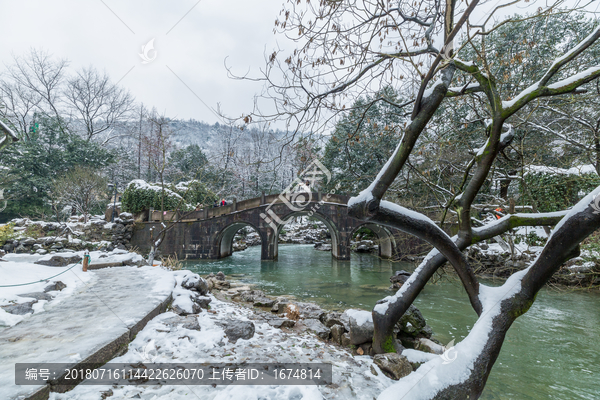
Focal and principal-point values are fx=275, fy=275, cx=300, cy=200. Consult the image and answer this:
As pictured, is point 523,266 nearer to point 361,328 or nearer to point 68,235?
point 361,328

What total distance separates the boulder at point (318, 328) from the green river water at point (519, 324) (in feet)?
7.17

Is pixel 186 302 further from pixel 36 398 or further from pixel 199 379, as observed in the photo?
pixel 36 398

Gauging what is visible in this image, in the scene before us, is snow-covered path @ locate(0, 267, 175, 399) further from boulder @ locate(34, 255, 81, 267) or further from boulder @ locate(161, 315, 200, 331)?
boulder @ locate(34, 255, 81, 267)

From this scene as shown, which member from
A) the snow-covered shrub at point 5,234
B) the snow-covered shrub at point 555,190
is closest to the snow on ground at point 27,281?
the snow-covered shrub at point 5,234

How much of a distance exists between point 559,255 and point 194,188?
19059 mm

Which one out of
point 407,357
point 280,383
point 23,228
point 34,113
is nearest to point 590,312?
point 407,357

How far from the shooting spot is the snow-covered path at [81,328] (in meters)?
2.33

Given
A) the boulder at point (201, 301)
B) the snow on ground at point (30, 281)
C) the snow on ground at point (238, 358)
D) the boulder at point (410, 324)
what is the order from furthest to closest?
1. the boulder at point (201, 301)
2. the boulder at point (410, 324)
3. the snow on ground at point (30, 281)
4. the snow on ground at point (238, 358)

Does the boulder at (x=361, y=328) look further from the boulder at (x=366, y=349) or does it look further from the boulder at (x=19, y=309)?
the boulder at (x=19, y=309)

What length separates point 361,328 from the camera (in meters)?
3.92

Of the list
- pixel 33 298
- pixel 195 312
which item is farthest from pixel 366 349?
pixel 33 298

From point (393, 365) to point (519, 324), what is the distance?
15.6 ft

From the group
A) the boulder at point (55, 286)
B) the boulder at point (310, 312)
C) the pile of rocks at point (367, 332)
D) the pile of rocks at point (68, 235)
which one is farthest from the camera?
the pile of rocks at point (68, 235)

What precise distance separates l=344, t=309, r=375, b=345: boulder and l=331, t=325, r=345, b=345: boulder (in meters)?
0.31
